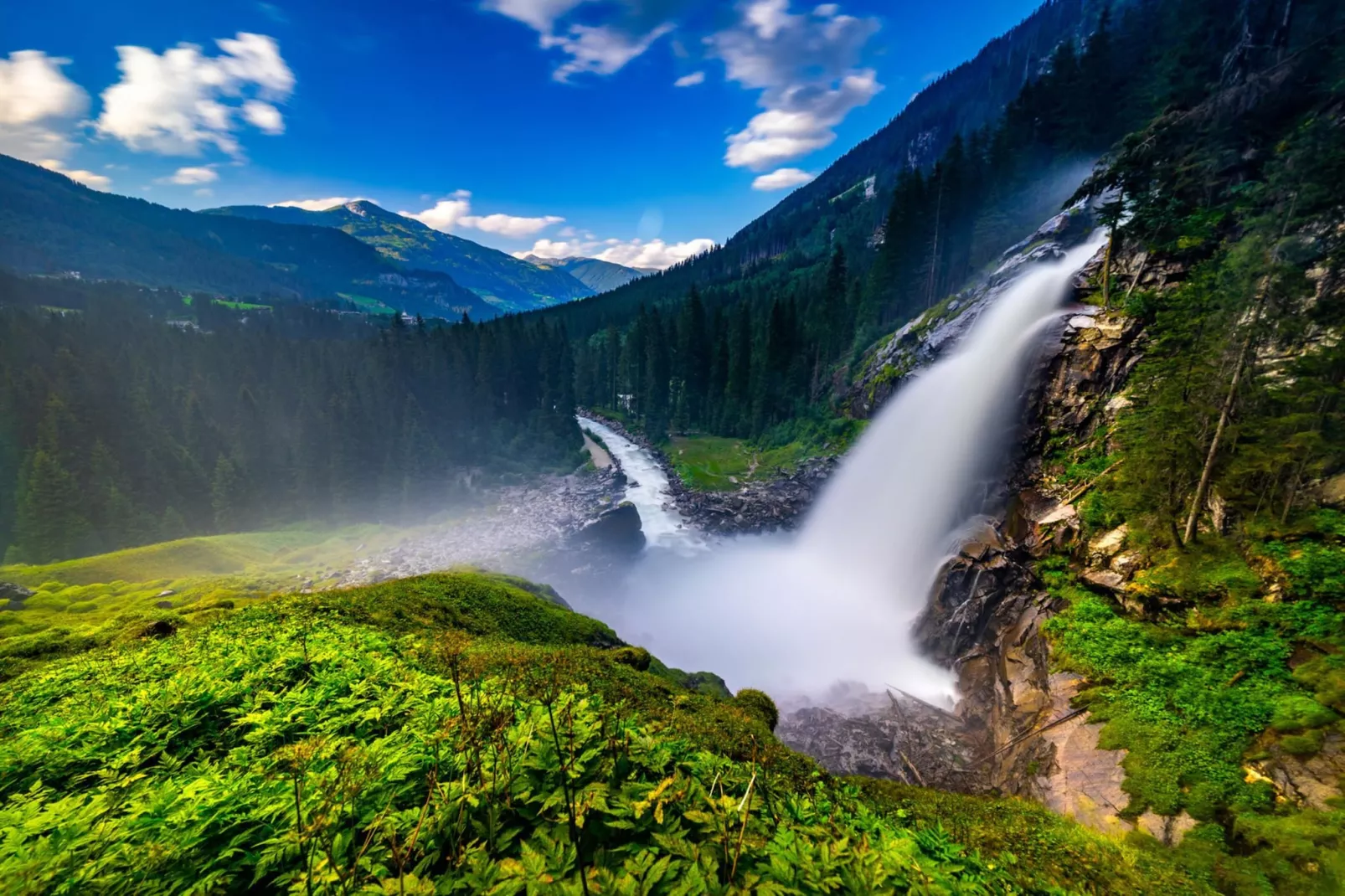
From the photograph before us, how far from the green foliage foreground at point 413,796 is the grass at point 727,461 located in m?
40.0

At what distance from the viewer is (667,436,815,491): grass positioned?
47.5m

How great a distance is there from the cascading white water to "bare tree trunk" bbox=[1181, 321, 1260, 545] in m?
10.2

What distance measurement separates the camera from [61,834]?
2961 millimetres

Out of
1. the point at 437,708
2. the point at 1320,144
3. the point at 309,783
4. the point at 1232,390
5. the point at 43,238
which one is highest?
the point at 43,238

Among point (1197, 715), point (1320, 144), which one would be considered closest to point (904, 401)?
point (1320, 144)

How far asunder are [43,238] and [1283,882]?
287m

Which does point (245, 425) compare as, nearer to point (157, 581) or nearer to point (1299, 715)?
point (157, 581)

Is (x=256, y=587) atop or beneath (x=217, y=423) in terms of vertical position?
beneath

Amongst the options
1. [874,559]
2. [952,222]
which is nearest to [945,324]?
[952,222]

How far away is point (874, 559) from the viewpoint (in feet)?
96.8

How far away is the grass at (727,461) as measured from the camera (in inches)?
1869

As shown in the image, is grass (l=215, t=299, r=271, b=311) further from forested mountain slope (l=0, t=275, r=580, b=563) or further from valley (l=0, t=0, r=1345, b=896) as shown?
valley (l=0, t=0, r=1345, b=896)

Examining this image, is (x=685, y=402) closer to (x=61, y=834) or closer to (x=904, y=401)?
(x=904, y=401)

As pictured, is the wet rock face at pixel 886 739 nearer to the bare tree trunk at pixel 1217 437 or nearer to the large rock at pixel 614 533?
the bare tree trunk at pixel 1217 437
